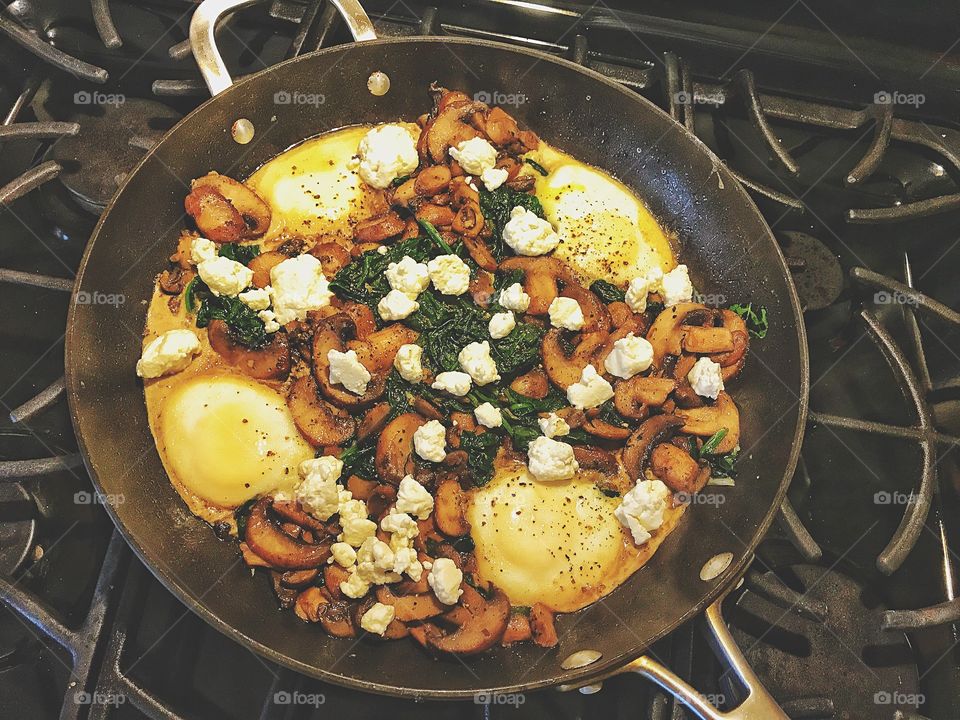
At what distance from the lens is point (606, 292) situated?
3701mm

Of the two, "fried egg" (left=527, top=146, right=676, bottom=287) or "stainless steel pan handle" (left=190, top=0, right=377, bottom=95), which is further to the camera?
"fried egg" (left=527, top=146, right=676, bottom=287)

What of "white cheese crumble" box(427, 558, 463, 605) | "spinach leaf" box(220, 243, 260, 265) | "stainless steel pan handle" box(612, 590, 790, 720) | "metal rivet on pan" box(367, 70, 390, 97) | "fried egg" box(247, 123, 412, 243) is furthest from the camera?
"metal rivet on pan" box(367, 70, 390, 97)

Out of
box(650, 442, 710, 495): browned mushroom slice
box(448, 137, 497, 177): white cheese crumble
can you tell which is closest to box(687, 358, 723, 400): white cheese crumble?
box(650, 442, 710, 495): browned mushroom slice

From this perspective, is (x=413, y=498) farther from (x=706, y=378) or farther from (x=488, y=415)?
(x=706, y=378)

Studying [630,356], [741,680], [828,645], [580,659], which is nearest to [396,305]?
[630,356]

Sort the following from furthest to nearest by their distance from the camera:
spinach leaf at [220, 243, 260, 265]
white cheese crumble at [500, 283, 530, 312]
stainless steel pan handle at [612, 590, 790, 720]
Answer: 1. spinach leaf at [220, 243, 260, 265]
2. white cheese crumble at [500, 283, 530, 312]
3. stainless steel pan handle at [612, 590, 790, 720]

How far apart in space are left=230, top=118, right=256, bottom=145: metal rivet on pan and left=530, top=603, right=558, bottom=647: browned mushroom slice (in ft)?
9.12

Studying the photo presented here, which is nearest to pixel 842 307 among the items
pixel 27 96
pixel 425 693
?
pixel 425 693

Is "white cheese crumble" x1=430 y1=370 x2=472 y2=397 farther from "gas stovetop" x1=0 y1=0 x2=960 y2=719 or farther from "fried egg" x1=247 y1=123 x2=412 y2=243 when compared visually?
"gas stovetop" x1=0 y1=0 x2=960 y2=719

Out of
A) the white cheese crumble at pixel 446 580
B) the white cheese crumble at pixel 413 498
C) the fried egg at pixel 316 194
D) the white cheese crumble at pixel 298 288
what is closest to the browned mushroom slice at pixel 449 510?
the white cheese crumble at pixel 413 498

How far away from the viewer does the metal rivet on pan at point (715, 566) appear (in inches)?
127

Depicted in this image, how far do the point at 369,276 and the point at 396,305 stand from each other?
10.5 inches

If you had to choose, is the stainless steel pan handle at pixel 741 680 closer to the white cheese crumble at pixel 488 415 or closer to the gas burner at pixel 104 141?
the white cheese crumble at pixel 488 415

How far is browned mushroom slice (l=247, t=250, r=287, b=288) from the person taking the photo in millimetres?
3541
